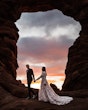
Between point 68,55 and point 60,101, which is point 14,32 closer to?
point 68,55

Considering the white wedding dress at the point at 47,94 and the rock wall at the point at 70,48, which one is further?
the rock wall at the point at 70,48

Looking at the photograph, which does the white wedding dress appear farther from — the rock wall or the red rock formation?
the rock wall

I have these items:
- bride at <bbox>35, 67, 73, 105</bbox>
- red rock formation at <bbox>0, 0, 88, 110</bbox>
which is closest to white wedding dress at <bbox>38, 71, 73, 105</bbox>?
bride at <bbox>35, 67, 73, 105</bbox>

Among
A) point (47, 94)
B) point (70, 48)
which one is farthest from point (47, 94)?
point (70, 48)

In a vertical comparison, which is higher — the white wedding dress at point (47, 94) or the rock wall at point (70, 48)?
the rock wall at point (70, 48)

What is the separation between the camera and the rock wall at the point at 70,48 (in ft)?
129

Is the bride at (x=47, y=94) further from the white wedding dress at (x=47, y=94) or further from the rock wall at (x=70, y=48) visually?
the rock wall at (x=70, y=48)

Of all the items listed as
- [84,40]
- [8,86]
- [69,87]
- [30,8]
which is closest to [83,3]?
[84,40]

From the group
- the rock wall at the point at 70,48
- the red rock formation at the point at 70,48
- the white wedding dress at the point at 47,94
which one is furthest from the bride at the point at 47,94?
the rock wall at the point at 70,48

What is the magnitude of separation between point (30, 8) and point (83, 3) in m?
8.68

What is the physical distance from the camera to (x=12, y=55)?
129ft

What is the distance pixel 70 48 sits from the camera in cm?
4725

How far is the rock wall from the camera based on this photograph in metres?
39.5

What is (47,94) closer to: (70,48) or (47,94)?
(47,94)
